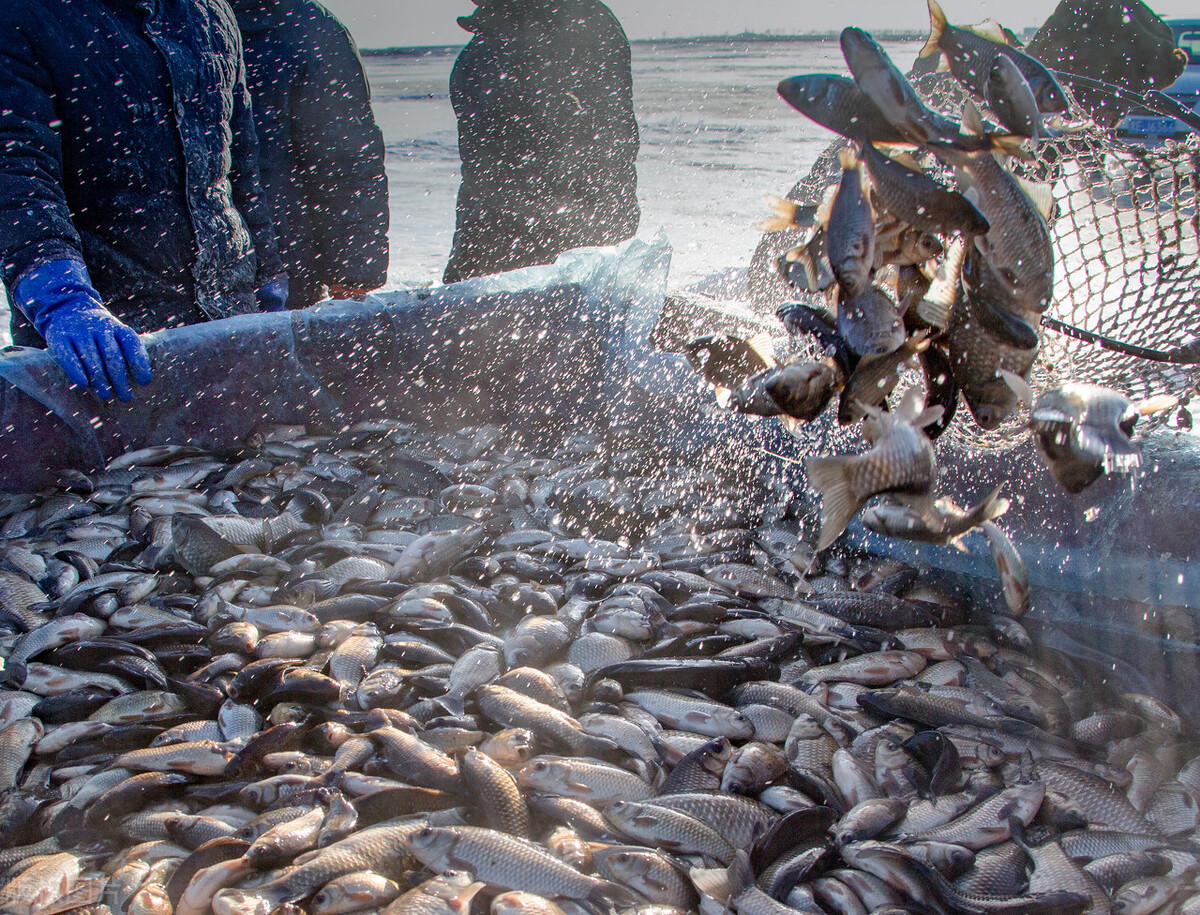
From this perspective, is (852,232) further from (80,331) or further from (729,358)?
(80,331)

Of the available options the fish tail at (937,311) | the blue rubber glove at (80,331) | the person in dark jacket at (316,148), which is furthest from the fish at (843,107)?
the person in dark jacket at (316,148)

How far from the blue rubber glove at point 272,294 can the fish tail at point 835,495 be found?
3.77 metres

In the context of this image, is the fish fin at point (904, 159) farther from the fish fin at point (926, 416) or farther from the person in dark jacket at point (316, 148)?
the person in dark jacket at point (316, 148)

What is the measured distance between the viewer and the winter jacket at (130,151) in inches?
120

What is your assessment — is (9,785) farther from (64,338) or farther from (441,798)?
(64,338)

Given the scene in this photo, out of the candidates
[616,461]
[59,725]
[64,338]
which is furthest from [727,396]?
[64,338]

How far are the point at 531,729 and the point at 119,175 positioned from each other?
10.3ft

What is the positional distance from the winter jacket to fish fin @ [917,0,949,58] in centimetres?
323

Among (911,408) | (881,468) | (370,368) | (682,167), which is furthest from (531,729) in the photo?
(682,167)

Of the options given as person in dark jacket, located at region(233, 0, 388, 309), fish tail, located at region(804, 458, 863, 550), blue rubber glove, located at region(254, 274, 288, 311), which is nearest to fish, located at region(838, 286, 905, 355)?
fish tail, located at region(804, 458, 863, 550)

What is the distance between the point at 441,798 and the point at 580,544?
1353mm

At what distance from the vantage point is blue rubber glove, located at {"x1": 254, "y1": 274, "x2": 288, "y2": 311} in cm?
442

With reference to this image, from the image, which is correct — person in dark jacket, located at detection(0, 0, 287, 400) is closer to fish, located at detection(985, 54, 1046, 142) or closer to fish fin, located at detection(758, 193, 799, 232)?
fish fin, located at detection(758, 193, 799, 232)

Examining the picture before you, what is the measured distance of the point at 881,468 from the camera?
1.51 metres
